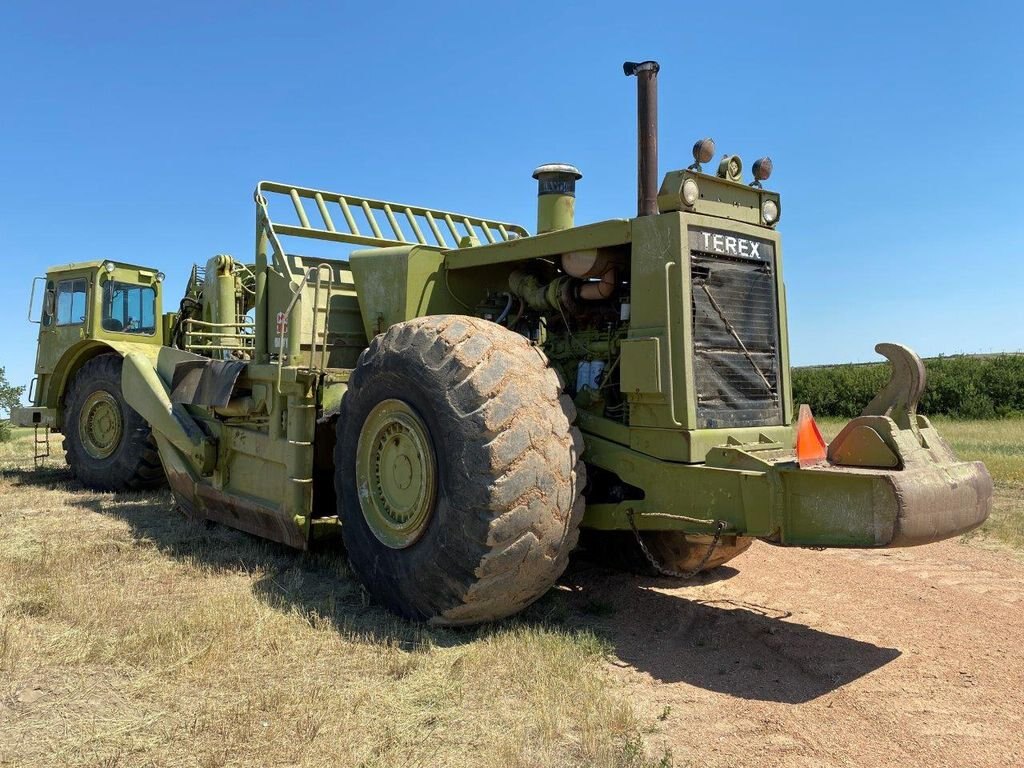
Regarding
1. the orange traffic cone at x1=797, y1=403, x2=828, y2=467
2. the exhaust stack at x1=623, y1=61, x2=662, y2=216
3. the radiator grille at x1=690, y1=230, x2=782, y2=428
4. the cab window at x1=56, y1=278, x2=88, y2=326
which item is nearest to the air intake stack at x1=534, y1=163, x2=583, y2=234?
the exhaust stack at x1=623, y1=61, x2=662, y2=216

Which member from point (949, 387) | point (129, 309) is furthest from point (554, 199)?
point (949, 387)

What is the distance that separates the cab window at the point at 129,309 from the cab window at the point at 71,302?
1.08ft

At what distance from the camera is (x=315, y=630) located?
476 cm

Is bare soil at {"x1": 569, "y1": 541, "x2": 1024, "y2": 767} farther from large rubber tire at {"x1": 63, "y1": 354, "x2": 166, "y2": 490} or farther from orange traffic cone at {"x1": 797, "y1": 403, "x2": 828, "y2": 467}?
large rubber tire at {"x1": 63, "y1": 354, "x2": 166, "y2": 490}

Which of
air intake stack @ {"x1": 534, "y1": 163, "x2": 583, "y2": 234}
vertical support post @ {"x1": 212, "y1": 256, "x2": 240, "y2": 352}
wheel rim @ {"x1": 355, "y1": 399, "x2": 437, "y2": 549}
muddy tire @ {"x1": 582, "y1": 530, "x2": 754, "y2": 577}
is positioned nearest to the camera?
wheel rim @ {"x1": 355, "y1": 399, "x2": 437, "y2": 549}

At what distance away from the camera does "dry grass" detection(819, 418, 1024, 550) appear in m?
7.81

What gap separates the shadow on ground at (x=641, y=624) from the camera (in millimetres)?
4320

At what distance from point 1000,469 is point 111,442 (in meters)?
12.5

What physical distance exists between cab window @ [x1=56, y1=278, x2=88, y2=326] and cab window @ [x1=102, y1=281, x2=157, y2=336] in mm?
328

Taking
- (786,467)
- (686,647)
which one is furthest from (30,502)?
(786,467)

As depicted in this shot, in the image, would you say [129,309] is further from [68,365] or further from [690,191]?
[690,191]

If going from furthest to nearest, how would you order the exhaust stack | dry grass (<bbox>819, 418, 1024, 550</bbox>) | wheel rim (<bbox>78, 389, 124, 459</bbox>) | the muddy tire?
wheel rim (<bbox>78, 389, 124, 459</bbox>) < dry grass (<bbox>819, 418, 1024, 550</bbox>) < the muddy tire < the exhaust stack

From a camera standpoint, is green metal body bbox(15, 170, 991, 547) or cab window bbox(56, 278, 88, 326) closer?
green metal body bbox(15, 170, 991, 547)

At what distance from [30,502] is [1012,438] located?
21021 mm
